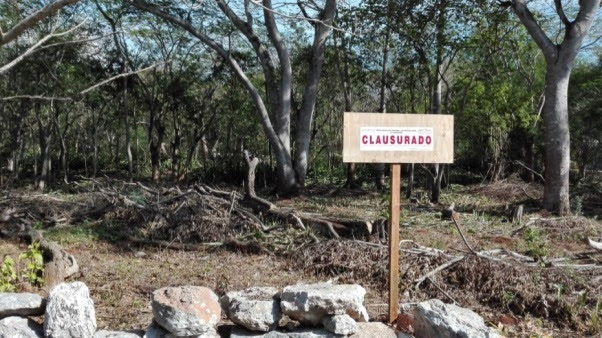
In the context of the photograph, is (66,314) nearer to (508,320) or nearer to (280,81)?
(508,320)

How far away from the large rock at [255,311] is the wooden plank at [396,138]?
1.12 meters

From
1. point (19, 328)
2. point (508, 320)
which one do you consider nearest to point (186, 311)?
point (19, 328)

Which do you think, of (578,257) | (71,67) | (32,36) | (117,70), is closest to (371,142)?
(578,257)

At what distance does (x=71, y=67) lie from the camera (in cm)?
1619

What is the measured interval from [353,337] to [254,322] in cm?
68

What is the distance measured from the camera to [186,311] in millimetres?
3768

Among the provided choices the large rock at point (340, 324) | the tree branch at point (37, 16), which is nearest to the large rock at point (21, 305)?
the tree branch at point (37, 16)

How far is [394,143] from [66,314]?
8.28ft

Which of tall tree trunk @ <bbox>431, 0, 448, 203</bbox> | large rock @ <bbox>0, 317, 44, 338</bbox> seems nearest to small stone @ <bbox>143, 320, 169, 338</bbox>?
large rock @ <bbox>0, 317, 44, 338</bbox>

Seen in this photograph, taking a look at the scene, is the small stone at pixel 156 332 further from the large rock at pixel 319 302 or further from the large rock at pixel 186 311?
the large rock at pixel 319 302

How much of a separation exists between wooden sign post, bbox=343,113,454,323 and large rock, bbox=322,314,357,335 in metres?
0.63

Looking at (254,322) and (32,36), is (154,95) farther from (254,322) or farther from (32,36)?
(254,322)

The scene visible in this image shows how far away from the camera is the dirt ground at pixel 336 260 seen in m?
5.16

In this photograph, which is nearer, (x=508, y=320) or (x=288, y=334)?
(x=288, y=334)
